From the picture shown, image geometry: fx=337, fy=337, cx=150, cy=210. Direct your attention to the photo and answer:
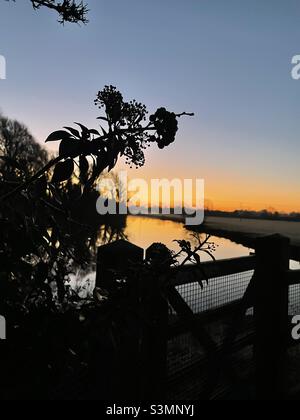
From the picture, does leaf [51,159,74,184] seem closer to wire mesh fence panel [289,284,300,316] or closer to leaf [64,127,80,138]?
leaf [64,127,80,138]

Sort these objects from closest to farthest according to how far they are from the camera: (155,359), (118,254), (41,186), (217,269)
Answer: (41,186), (155,359), (217,269), (118,254)

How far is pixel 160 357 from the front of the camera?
7.59 feet

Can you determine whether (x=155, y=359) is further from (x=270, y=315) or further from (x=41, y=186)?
(x=41, y=186)

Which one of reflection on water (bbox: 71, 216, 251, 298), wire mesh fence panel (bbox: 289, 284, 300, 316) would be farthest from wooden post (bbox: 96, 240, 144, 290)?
wire mesh fence panel (bbox: 289, 284, 300, 316)

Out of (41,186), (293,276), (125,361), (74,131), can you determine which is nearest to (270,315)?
(293,276)

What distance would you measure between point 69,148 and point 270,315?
2.76m

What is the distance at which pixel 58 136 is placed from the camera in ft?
3.71

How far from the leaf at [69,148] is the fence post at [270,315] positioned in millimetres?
2462

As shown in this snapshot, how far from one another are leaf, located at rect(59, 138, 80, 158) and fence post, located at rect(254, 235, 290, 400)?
2462mm

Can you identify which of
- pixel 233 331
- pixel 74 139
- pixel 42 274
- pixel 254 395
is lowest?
pixel 254 395

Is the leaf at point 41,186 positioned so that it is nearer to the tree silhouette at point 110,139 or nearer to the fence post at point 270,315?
the tree silhouette at point 110,139
